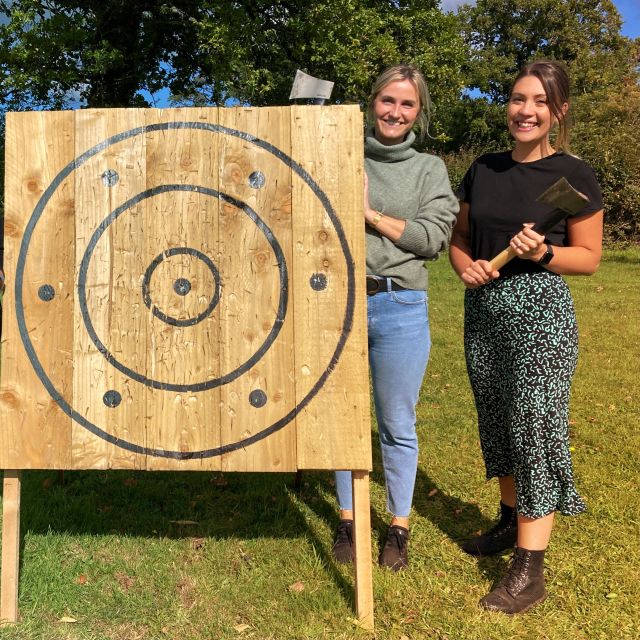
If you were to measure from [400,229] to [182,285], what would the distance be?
0.87 meters

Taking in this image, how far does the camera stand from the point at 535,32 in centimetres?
3662

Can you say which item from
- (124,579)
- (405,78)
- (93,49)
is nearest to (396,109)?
(405,78)

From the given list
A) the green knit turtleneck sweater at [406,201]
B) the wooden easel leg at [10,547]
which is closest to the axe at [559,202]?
the green knit turtleneck sweater at [406,201]

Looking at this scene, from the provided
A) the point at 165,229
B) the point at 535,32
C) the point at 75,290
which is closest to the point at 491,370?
the point at 165,229

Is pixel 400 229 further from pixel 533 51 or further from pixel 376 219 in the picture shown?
pixel 533 51

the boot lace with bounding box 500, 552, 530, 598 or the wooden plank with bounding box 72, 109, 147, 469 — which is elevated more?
the wooden plank with bounding box 72, 109, 147, 469

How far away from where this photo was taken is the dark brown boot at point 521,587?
2.76 meters

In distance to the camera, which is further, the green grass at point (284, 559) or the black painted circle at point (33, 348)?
the green grass at point (284, 559)

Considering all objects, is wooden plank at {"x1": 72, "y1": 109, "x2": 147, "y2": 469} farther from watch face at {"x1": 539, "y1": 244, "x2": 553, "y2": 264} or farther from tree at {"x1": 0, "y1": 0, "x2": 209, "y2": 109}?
tree at {"x1": 0, "y1": 0, "x2": 209, "y2": 109}

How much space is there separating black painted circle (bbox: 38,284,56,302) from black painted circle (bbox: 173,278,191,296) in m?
0.46

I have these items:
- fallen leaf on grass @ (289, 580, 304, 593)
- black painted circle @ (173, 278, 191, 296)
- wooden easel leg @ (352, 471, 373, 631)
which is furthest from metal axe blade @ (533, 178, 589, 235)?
fallen leaf on grass @ (289, 580, 304, 593)

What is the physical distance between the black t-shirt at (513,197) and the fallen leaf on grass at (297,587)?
5.30 ft

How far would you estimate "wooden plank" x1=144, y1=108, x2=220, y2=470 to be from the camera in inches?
97.4

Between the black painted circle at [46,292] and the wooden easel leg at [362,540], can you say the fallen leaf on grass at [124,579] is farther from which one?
the black painted circle at [46,292]
